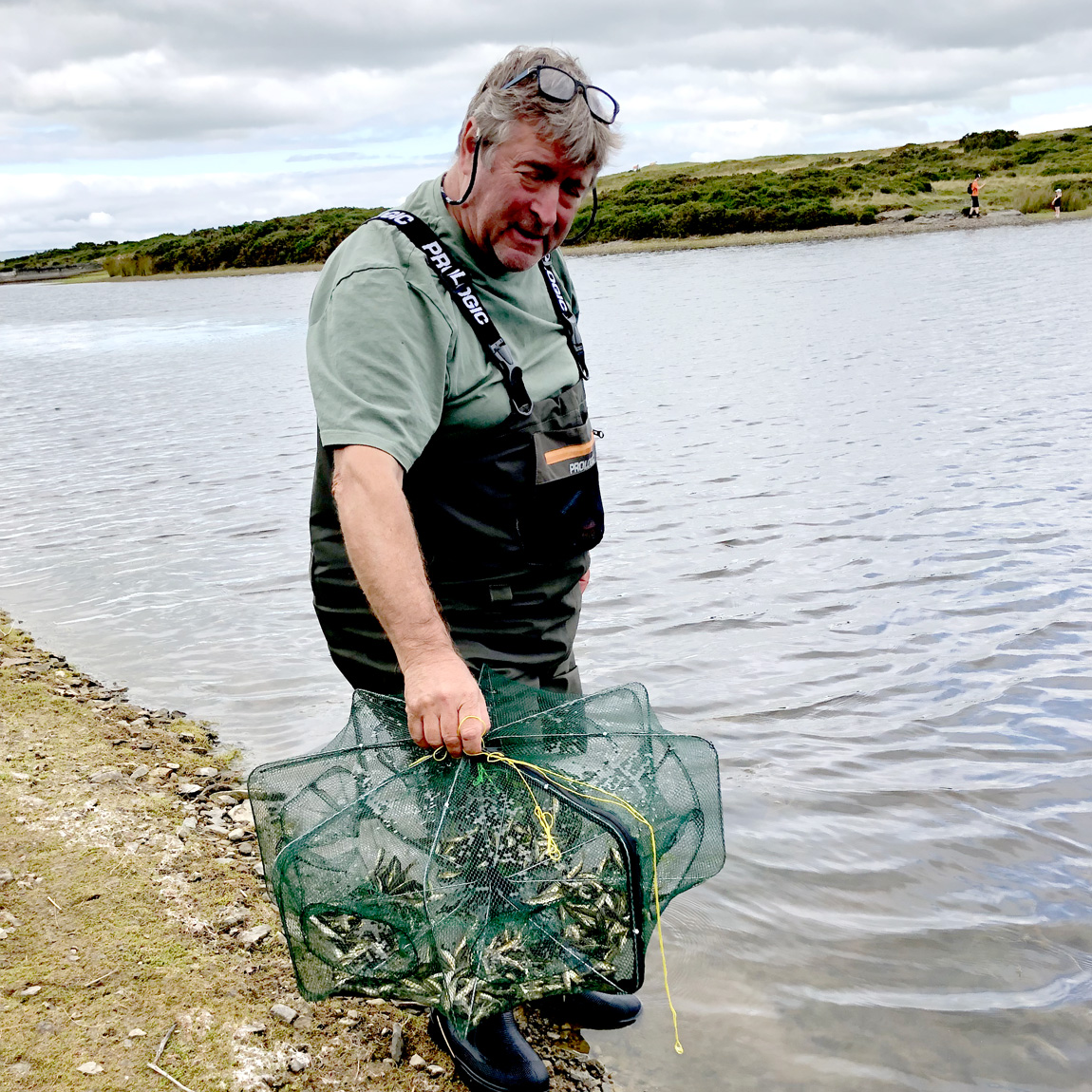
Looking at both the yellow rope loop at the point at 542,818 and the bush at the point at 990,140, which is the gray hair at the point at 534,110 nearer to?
the yellow rope loop at the point at 542,818

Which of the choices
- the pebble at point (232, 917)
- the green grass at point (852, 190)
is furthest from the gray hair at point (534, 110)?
the green grass at point (852, 190)

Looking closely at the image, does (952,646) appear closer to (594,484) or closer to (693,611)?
(693,611)

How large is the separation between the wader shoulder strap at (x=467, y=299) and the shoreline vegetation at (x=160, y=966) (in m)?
1.91

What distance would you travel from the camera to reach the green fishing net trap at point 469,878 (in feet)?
8.88

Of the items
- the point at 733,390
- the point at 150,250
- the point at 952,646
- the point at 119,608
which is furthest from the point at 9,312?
the point at 952,646

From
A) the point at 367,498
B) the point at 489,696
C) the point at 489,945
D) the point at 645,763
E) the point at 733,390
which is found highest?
the point at 367,498

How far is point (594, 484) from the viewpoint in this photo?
328 cm

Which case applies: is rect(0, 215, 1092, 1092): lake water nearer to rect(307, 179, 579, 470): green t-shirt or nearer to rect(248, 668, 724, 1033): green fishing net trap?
rect(248, 668, 724, 1033): green fishing net trap

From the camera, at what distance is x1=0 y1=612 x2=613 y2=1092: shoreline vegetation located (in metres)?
3.09

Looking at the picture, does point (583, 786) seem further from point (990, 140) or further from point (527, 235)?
point (990, 140)

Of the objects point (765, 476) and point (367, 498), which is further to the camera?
point (765, 476)

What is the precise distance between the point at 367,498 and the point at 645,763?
113 centimetres

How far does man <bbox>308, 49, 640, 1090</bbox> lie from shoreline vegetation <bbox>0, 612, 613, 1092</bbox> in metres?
0.32

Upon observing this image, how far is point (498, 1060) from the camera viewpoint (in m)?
3.11
